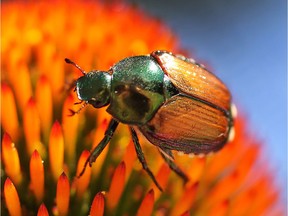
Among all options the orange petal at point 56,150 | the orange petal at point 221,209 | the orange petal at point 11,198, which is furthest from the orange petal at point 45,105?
the orange petal at point 221,209

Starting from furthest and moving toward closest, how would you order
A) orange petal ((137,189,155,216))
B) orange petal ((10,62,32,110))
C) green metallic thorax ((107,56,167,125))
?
orange petal ((10,62,32,110)) < orange petal ((137,189,155,216)) < green metallic thorax ((107,56,167,125))

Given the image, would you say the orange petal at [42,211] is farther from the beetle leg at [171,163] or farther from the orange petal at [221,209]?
the orange petal at [221,209]

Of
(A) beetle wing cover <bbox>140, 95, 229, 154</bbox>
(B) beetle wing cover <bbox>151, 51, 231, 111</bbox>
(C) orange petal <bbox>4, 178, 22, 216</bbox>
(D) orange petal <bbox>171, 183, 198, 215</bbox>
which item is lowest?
(C) orange petal <bbox>4, 178, 22, 216</bbox>

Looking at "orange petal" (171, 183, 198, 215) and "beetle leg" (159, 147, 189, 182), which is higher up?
"beetle leg" (159, 147, 189, 182)

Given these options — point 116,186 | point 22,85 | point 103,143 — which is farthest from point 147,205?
point 22,85

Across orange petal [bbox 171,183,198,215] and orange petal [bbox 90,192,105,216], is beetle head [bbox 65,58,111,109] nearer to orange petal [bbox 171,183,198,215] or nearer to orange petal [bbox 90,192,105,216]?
orange petal [bbox 90,192,105,216]

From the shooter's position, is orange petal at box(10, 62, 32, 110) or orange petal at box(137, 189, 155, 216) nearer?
orange petal at box(137, 189, 155, 216)

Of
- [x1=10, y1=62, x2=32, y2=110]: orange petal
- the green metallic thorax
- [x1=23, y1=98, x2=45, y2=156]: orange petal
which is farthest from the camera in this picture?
[x1=10, y1=62, x2=32, y2=110]: orange petal

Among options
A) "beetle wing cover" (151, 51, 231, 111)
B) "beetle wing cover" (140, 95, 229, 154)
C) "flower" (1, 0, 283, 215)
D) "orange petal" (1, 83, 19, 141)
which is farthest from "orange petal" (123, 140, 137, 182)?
"orange petal" (1, 83, 19, 141)
